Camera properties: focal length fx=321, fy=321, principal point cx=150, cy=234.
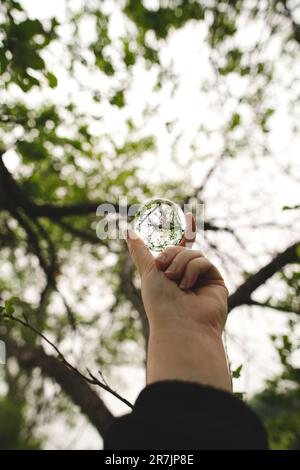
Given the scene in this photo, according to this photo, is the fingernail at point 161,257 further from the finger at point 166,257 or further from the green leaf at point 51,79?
Answer: the green leaf at point 51,79

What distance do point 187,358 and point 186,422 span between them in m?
0.30

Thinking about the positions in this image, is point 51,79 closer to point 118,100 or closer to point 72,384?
point 118,100

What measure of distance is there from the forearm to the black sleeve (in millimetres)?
112

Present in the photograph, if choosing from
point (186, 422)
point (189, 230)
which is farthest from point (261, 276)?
point (186, 422)

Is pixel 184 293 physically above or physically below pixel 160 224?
below

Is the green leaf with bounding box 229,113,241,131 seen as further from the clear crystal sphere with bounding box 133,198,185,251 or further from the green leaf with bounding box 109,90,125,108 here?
the clear crystal sphere with bounding box 133,198,185,251

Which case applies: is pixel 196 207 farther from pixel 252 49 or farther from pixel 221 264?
pixel 252 49

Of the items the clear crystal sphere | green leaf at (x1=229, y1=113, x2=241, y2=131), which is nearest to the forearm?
the clear crystal sphere

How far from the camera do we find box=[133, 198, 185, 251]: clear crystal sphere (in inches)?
74.6

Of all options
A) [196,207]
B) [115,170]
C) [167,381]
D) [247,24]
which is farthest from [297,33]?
[167,381]

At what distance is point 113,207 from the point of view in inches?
156

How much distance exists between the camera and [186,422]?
3.25 ft

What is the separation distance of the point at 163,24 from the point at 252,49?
1.25m

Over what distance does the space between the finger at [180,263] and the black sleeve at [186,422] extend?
1.76 feet
